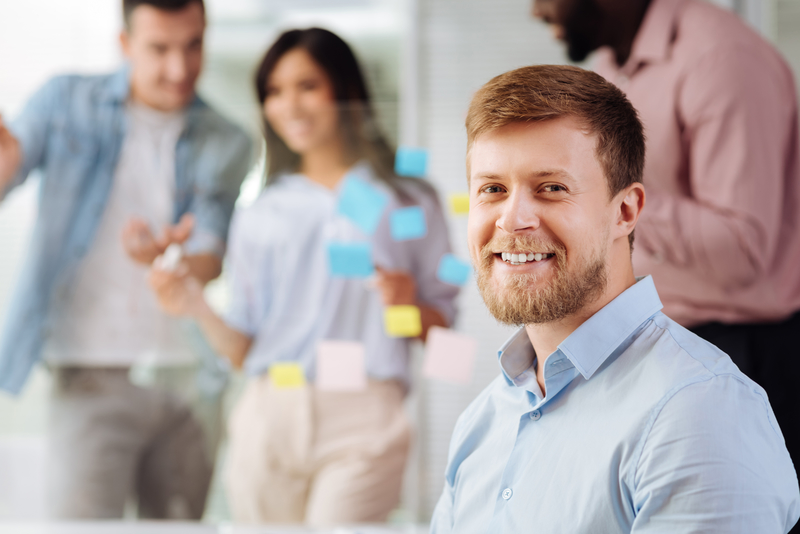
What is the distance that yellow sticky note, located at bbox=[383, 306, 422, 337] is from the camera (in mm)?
2047

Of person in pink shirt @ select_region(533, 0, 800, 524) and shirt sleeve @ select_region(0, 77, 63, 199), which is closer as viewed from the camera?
person in pink shirt @ select_region(533, 0, 800, 524)

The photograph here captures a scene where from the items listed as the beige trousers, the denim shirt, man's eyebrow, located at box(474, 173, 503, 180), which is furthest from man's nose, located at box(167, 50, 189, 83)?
man's eyebrow, located at box(474, 173, 503, 180)

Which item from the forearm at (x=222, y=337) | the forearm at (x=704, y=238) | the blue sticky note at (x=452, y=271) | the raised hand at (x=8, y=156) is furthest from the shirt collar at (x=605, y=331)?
the raised hand at (x=8, y=156)

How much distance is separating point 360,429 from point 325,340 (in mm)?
291

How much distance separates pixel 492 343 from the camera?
2.02 metres

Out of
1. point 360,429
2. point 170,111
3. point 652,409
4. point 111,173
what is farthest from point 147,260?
point 652,409

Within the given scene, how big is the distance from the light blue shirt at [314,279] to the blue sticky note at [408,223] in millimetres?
14

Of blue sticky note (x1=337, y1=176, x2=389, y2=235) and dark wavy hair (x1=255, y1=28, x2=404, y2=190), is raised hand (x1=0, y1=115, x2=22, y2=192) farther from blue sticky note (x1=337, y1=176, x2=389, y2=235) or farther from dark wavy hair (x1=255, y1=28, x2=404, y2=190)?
blue sticky note (x1=337, y1=176, x2=389, y2=235)

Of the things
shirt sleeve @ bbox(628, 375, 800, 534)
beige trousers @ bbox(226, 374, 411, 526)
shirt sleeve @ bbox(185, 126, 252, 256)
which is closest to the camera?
shirt sleeve @ bbox(628, 375, 800, 534)

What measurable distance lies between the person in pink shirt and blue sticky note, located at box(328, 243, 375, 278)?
885 mm

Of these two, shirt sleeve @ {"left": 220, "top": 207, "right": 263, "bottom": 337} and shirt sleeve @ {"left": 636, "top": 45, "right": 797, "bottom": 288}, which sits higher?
shirt sleeve @ {"left": 636, "top": 45, "right": 797, "bottom": 288}

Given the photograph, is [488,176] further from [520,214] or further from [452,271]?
[452,271]

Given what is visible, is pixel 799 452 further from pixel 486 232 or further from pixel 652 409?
pixel 486 232

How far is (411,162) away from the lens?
212 centimetres
